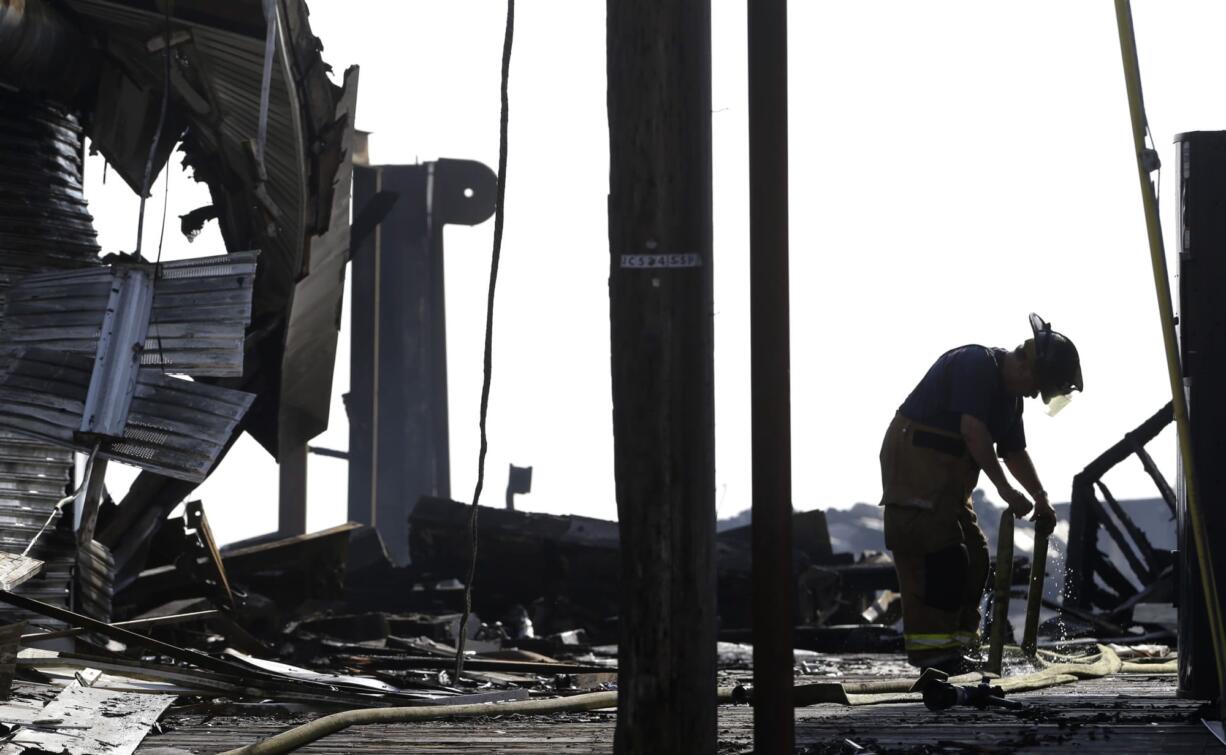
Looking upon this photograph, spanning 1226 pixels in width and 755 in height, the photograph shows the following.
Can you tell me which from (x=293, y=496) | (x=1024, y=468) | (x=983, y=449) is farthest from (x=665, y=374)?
(x=293, y=496)

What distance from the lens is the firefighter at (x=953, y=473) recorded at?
8.10 meters

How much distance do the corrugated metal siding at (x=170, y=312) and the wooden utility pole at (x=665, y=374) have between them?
7180 mm

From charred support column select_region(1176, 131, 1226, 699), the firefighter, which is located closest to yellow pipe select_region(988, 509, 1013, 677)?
the firefighter

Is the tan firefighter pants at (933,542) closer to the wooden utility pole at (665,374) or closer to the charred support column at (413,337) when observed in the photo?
the wooden utility pole at (665,374)

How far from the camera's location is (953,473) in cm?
827

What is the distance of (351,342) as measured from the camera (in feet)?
76.2

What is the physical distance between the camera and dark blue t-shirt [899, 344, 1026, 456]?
8.05 metres

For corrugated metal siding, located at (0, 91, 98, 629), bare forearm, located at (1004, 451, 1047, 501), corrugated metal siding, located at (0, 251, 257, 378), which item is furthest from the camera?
corrugated metal siding, located at (0, 251, 257, 378)

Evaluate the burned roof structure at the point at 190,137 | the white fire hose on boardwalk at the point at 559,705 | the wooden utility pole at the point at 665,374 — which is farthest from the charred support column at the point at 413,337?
the wooden utility pole at the point at 665,374

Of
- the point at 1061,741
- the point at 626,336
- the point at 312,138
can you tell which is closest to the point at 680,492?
the point at 626,336

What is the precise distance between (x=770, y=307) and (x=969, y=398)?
3439mm

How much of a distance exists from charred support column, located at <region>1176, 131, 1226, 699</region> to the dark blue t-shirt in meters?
1.71

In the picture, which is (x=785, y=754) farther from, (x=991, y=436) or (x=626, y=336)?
(x=991, y=436)

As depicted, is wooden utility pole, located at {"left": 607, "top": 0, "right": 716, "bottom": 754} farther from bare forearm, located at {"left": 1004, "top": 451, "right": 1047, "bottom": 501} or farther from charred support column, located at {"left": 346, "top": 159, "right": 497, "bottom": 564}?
charred support column, located at {"left": 346, "top": 159, "right": 497, "bottom": 564}
